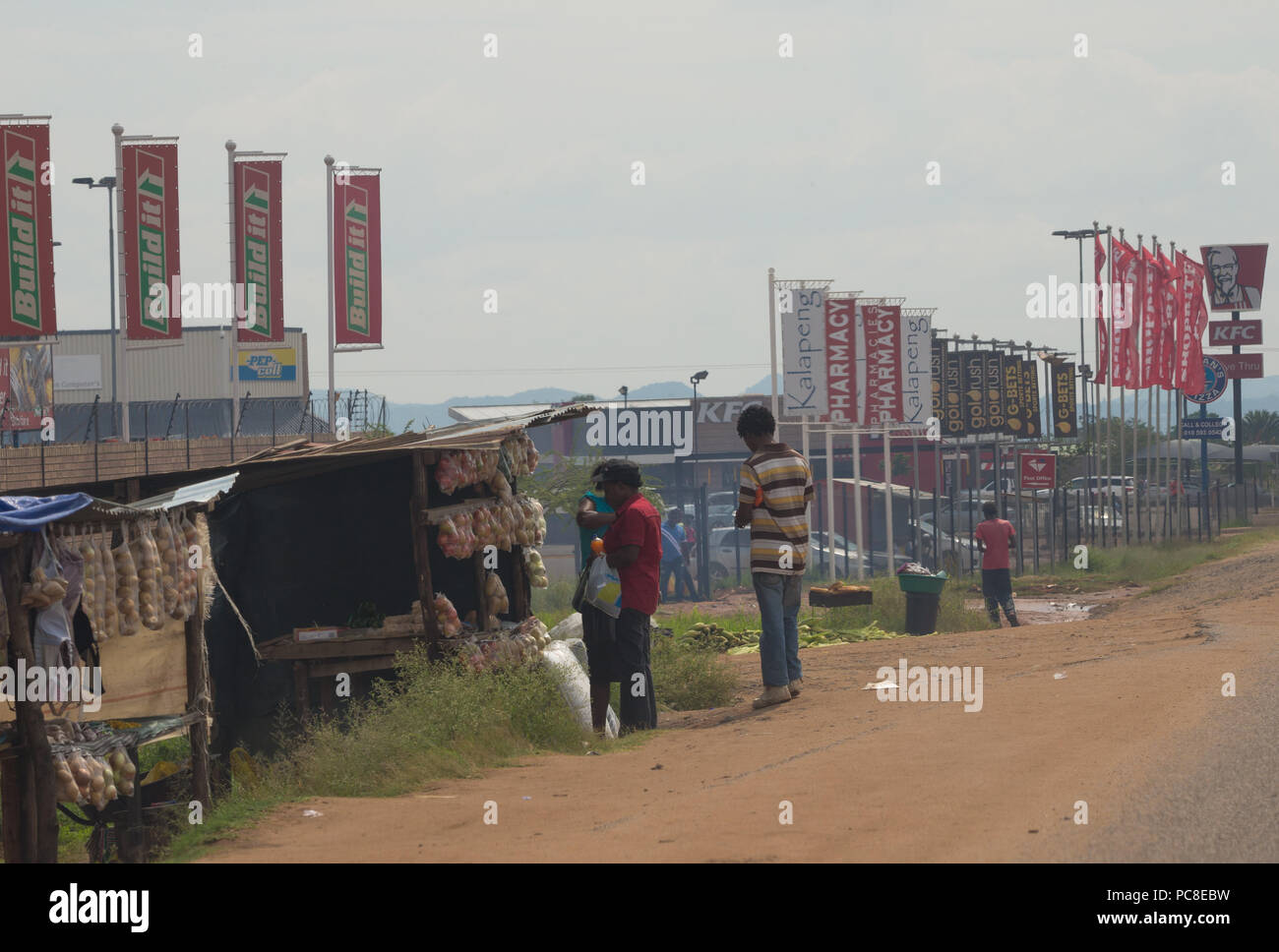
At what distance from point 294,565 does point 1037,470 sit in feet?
70.0

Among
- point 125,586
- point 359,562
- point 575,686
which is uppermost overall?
point 125,586

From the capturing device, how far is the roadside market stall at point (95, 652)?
772 cm

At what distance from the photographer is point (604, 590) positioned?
10.9 meters

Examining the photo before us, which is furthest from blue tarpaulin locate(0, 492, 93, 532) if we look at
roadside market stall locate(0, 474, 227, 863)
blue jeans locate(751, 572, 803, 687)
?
blue jeans locate(751, 572, 803, 687)

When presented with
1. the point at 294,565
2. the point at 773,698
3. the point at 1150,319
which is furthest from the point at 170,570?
the point at 1150,319

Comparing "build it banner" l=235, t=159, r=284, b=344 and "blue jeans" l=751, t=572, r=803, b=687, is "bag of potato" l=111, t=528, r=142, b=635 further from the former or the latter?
"build it banner" l=235, t=159, r=284, b=344

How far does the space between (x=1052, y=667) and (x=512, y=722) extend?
17.1ft

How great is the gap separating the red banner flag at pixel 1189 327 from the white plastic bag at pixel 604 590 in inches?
1231

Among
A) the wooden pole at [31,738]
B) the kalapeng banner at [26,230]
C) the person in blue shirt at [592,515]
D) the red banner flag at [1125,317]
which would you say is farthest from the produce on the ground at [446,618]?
the red banner flag at [1125,317]

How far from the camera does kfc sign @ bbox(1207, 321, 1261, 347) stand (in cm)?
4703

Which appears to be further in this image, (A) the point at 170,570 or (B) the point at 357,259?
(B) the point at 357,259

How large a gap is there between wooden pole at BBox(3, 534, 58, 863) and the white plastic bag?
4191 mm

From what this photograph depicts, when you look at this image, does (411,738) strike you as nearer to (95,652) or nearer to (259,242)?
(95,652)
